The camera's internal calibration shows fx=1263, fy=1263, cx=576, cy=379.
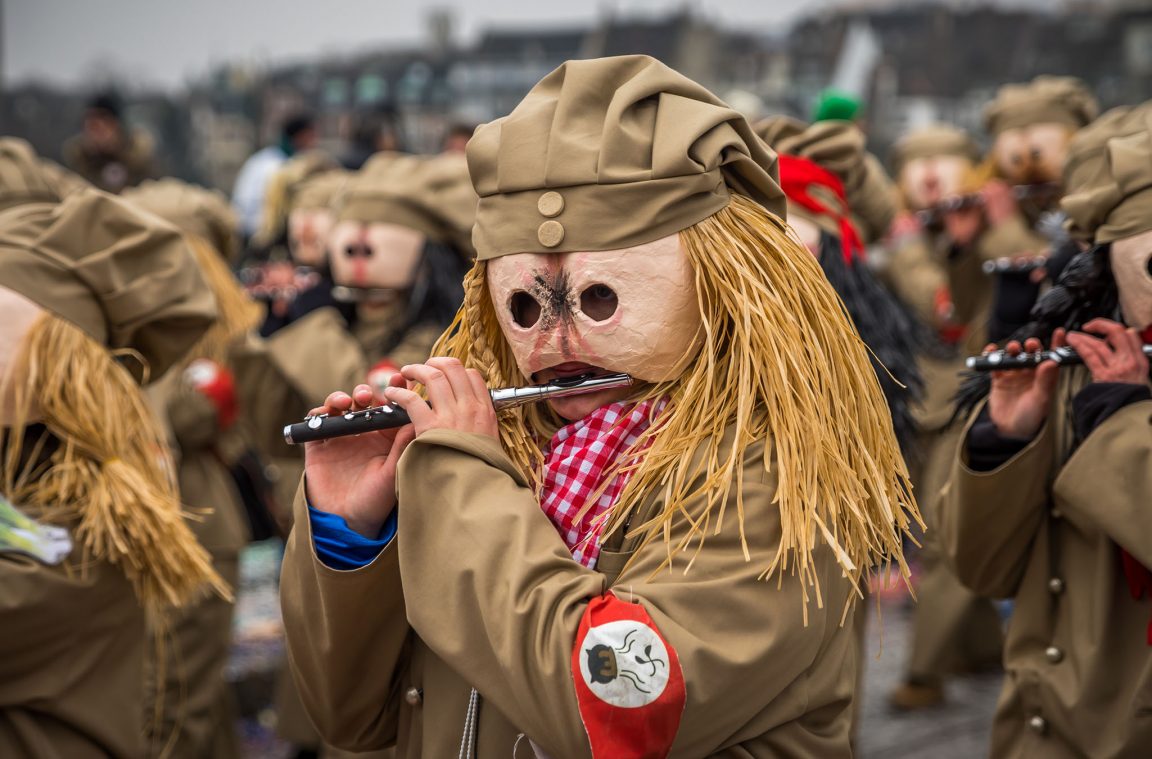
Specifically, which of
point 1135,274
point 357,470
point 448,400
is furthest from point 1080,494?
point 357,470

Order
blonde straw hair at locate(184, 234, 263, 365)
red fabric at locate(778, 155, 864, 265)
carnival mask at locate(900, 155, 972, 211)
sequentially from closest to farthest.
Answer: red fabric at locate(778, 155, 864, 265) < blonde straw hair at locate(184, 234, 263, 365) < carnival mask at locate(900, 155, 972, 211)

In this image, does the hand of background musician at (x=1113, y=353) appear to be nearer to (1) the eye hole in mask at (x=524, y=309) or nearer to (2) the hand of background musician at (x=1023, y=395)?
(2) the hand of background musician at (x=1023, y=395)

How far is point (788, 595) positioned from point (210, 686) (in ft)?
9.19

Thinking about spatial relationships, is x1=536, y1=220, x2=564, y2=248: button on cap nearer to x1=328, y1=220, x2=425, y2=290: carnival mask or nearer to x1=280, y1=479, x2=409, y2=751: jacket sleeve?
x1=280, y1=479, x2=409, y2=751: jacket sleeve

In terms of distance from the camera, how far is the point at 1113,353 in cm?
254

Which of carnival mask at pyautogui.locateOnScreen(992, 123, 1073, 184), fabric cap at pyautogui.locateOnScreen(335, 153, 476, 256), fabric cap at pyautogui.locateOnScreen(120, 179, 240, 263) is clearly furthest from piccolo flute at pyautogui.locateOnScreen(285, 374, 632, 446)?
carnival mask at pyautogui.locateOnScreen(992, 123, 1073, 184)

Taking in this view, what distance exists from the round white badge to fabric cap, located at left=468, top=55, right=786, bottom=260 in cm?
61

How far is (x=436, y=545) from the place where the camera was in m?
1.90

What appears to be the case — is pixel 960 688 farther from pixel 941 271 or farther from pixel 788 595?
pixel 788 595

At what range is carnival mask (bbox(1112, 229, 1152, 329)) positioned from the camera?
247 cm

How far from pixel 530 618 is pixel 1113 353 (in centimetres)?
143

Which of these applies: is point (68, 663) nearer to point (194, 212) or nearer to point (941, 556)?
point (194, 212)

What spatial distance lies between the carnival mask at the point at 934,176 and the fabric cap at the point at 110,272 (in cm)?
488

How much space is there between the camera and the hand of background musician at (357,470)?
82.3 inches
